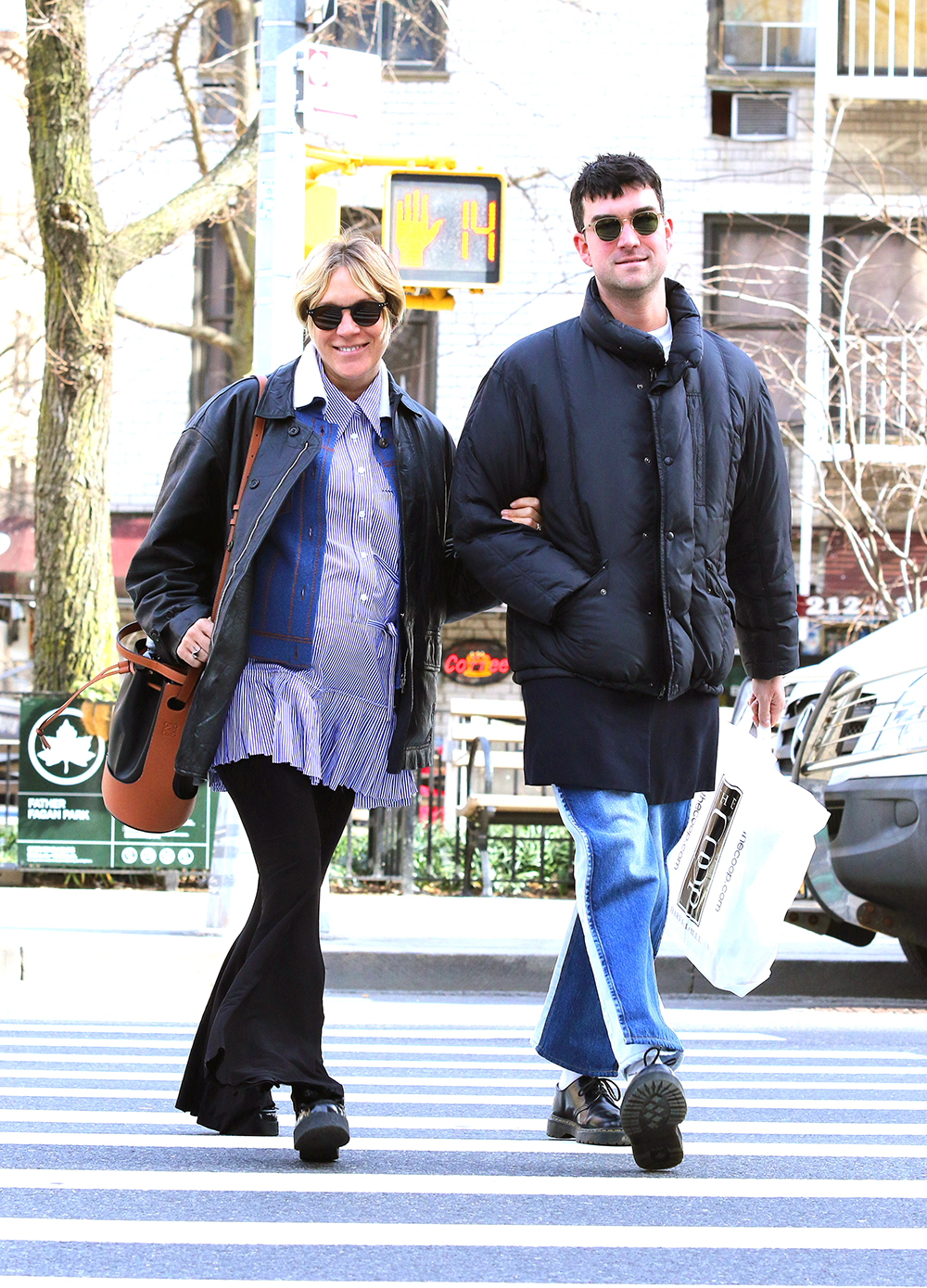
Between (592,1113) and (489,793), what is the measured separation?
7884mm

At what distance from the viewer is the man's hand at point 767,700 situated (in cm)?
439

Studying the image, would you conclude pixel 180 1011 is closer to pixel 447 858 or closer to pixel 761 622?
pixel 761 622

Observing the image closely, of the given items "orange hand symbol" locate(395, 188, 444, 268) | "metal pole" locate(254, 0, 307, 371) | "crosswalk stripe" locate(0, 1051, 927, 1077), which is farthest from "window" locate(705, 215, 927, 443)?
"crosswalk stripe" locate(0, 1051, 927, 1077)

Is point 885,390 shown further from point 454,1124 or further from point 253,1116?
point 253,1116

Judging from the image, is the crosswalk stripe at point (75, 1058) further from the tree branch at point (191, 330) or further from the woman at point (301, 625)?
the tree branch at point (191, 330)

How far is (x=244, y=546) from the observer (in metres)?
3.93

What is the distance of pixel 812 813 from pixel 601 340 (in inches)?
46.9

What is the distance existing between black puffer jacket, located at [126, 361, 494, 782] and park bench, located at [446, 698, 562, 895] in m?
5.96

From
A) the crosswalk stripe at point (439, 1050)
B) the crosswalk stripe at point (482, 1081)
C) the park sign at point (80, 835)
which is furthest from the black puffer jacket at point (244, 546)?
the park sign at point (80, 835)

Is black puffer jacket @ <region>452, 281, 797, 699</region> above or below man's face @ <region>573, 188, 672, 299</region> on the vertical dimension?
below

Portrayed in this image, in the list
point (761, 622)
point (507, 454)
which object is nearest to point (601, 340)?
point (507, 454)

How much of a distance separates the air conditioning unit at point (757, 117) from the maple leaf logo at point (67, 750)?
11424 mm

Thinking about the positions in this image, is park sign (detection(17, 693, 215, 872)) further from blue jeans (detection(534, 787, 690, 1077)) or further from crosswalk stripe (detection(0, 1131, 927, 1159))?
blue jeans (detection(534, 787, 690, 1077))

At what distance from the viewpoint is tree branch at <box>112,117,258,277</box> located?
12.8 m
